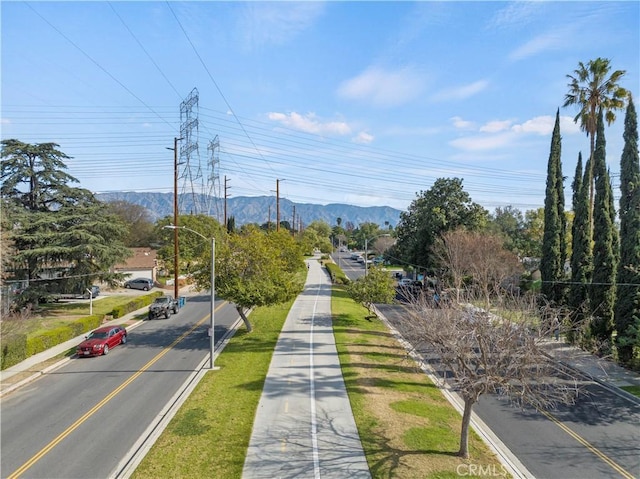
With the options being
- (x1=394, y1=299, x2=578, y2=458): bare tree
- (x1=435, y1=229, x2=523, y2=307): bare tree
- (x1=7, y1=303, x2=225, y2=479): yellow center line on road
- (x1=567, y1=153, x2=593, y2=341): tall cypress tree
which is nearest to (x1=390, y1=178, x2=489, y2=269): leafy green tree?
(x1=435, y1=229, x2=523, y2=307): bare tree

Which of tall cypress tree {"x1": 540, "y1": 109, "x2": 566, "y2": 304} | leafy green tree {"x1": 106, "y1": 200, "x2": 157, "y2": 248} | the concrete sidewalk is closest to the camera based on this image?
the concrete sidewalk

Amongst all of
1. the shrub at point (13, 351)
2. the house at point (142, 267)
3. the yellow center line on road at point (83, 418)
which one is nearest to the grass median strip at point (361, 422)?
the yellow center line on road at point (83, 418)

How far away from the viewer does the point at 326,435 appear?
14484 millimetres

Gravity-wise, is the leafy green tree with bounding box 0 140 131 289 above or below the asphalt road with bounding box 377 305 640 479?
above

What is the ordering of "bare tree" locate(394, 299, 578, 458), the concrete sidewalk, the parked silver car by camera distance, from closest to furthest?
"bare tree" locate(394, 299, 578, 458), the concrete sidewalk, the parked silver car

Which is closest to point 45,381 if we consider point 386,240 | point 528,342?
point 528,342

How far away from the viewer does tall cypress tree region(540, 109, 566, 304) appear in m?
32.5

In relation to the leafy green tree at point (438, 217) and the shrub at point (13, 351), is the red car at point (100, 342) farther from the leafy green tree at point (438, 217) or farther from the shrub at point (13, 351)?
the leafy green tree at point (438, 217)

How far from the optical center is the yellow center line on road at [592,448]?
12.7 metres

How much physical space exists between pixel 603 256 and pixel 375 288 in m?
15.5

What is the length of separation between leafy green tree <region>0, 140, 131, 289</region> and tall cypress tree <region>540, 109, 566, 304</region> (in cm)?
3628

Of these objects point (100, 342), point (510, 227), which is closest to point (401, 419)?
point (100, 342)

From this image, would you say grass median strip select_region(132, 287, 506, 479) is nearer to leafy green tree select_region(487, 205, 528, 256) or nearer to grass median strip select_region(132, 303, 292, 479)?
grass median strip select_region(132, 303, 292, 479)

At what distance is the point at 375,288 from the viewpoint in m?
33.8
